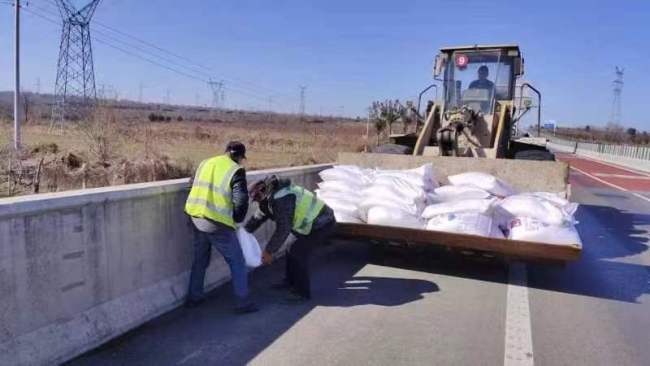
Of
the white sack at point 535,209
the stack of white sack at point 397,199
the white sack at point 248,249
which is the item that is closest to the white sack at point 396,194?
the stack of white sack at point 397,199

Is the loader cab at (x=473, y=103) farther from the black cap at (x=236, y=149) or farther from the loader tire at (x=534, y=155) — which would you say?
the black cap at (x=236, y=149)

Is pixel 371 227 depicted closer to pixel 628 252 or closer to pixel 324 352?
pixel 324 352

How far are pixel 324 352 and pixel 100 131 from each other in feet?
44.0

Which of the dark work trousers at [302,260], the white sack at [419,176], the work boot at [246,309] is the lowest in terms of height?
the work boot at [246,309]

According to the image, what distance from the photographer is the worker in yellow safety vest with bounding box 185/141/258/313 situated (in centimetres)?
475

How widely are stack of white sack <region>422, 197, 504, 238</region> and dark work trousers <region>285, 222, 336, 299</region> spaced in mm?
1524

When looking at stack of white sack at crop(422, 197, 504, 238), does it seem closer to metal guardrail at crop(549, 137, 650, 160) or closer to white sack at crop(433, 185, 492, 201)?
white sack at crop(433, 185, 492, 201)

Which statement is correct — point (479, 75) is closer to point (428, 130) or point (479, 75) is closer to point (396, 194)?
point (428, 130)

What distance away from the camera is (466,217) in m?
6.32

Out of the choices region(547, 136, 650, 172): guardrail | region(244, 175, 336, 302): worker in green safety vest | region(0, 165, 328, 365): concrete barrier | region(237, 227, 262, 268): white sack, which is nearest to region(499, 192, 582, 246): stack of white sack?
region(244, 175, 336, 302): worker in green safety vest

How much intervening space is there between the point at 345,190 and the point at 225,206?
2.78 meters

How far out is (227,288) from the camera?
5.75 metres

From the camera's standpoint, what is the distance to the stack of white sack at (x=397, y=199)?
21.6 feet

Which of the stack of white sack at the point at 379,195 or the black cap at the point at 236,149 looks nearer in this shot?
the black cap at the point at 236,149
